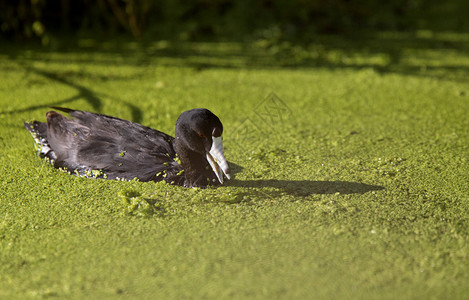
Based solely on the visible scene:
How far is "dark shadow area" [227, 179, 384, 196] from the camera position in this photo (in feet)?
5.76

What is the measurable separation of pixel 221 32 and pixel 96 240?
8.37 feet

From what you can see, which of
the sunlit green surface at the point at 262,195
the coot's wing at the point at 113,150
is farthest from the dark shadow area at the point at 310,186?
the coot's wing at the point at 113,150

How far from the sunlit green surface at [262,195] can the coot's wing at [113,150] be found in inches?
2.0

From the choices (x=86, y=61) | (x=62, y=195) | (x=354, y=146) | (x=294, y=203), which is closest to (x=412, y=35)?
(x=354, y=146)

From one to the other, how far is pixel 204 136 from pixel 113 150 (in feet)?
1.18

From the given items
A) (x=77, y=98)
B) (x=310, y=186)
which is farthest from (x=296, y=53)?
(x=310, y=186)

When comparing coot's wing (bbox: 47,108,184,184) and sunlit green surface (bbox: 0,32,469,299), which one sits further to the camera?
coot's wing (bbox: 47,108,184,184)

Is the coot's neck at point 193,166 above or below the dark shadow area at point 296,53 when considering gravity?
below

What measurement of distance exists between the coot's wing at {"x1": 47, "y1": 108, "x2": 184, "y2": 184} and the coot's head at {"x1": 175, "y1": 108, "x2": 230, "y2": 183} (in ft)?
0.38

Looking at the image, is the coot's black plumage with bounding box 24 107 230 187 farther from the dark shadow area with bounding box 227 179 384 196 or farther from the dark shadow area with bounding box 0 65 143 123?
the dark shadow area with bounding box 0 65 143 123

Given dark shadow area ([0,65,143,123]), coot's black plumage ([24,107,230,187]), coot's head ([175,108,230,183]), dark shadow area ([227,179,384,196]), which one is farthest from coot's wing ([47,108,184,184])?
dark shadow area ([0,65,143,123])

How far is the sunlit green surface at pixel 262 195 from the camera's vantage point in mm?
1327

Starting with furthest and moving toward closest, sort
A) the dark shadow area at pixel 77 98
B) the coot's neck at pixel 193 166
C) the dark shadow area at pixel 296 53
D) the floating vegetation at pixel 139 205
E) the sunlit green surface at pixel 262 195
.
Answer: the dark shadow area at pixel 296 53 < the dark shadow area at pixel 77 98 < the coot's neck at pixel 193 166 < the floating vegetation at pixel 139 205 < the sunlit green surface at pixel 262 195

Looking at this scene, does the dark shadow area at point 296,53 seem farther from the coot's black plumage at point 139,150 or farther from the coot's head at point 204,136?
the coot's head at point 204,136
